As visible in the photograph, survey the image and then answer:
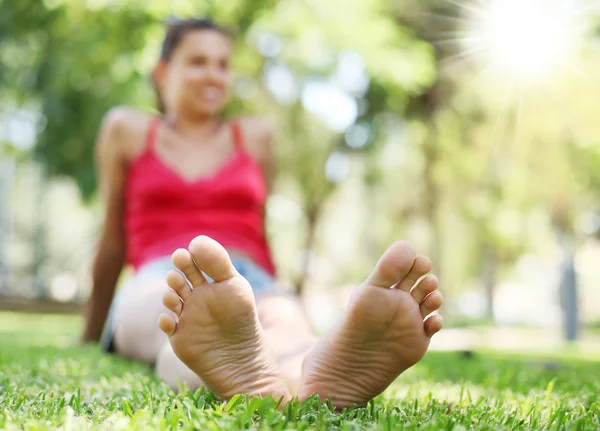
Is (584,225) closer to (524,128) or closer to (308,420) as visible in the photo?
(524,128)

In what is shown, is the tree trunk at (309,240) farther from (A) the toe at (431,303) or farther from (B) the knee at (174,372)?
(A) the toe at (431,303)

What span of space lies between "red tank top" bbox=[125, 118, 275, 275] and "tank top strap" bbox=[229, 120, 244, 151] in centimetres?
15

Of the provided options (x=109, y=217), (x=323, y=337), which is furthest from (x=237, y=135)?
(x=323, y=337)

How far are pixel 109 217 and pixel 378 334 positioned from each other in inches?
72.3

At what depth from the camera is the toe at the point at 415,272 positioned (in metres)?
1.34

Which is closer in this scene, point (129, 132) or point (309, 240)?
point (129, 132)

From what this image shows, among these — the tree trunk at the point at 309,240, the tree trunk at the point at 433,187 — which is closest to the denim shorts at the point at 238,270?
the tree trunk at the point at 433,187

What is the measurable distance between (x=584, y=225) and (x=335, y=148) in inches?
354

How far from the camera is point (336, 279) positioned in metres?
31.8

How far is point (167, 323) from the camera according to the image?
134 cm

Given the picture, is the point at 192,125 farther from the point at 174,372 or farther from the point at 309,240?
the point at 309,240

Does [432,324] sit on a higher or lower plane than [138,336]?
higher

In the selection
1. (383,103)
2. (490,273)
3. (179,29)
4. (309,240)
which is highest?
(383,103)

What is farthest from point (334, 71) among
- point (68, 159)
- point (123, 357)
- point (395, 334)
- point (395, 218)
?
point (395, 218)
